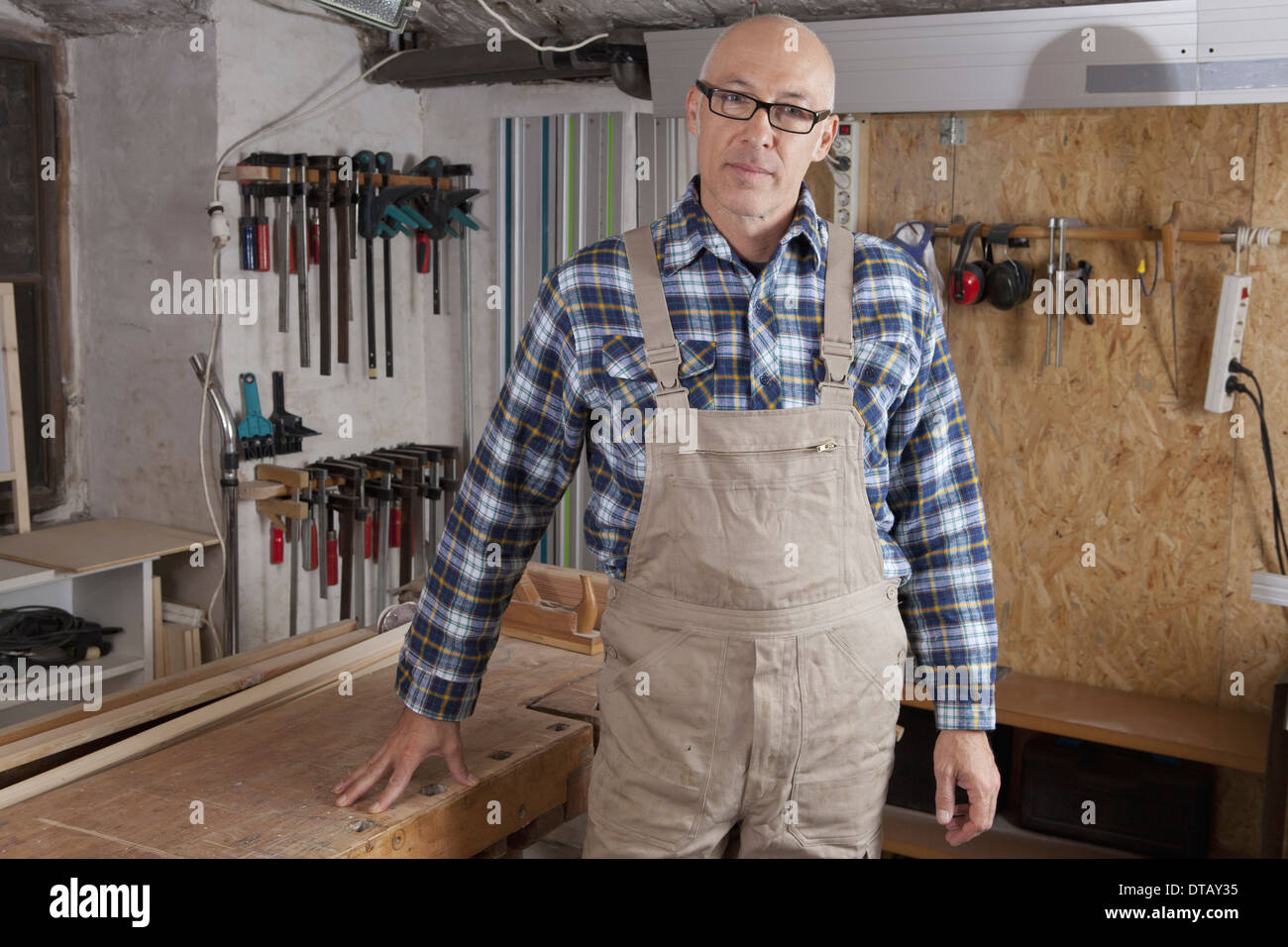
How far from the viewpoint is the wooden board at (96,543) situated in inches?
132

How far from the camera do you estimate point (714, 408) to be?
1.53 meters

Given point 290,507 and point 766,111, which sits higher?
point 766,111

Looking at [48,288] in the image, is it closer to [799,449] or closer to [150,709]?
[150,709]

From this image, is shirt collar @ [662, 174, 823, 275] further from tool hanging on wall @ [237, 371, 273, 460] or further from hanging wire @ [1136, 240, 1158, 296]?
tool hanging on wall @ [237, 371, 273, 460]

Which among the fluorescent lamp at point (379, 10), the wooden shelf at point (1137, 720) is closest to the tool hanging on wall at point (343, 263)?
the fluorescent lamp at point (379, 10)

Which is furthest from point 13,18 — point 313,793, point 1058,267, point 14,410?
point 1058,267

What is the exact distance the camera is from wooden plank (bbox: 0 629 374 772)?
66.9 inches

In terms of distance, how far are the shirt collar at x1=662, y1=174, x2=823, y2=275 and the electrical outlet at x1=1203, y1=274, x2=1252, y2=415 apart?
187 centimetres

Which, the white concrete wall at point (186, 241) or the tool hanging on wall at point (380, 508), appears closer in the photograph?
the white concrete wall at point (186, 241)

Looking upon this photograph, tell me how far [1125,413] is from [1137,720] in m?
0.84

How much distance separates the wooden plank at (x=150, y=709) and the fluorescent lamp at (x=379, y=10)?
49.2 inches

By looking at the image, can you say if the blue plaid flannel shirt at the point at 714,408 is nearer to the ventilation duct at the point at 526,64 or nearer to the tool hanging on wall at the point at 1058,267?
the tool hanging on wall at the point at 1058,267

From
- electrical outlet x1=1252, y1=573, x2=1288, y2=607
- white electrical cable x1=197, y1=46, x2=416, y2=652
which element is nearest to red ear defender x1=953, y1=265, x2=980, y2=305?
electrical outlet x1=1252, y1=573, x2=1288, y2=607
